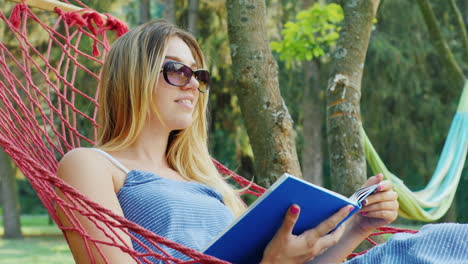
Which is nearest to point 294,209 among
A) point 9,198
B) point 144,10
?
point 144,10

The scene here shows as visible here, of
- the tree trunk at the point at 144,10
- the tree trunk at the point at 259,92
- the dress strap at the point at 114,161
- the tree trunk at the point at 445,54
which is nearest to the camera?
the dress strap at the point at 114,161

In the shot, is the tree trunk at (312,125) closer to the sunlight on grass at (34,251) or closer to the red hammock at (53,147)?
the sunlight on grass at (34,251)

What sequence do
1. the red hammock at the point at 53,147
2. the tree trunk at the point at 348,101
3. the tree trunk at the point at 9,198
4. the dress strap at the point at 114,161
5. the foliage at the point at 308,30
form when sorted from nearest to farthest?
1. the red hammock at the point at 53,147
2. the dress strap at the point at 114,161
3. the tree trunk at the point at 348,101
4. the foliage at the point at 308,30
5. the tree trunk at the point at 9,198

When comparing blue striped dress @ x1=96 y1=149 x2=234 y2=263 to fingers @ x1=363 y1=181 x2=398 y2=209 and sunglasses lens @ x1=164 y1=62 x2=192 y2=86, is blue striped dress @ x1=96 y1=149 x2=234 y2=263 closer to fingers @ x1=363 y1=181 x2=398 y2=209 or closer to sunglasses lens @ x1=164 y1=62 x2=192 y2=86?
sunglasses lens @ x1=164 y1=62 x2=192 y2=86

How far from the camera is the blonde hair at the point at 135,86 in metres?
1.71

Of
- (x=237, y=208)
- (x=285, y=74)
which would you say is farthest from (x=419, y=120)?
(x=237, y=208)

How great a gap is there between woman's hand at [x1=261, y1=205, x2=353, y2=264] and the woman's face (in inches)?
22.1

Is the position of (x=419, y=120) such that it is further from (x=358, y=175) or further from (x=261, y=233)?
(x=261, y=233)

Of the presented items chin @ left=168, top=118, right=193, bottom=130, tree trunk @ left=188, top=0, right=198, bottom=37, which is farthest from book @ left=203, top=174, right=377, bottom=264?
tree trunk @ left=188, top=0, right=198, bottom=37

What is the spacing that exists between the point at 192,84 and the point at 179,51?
10cm

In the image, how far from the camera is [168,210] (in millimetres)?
1594

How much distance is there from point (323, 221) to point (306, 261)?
90mm

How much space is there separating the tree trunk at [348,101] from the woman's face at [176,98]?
1097mm

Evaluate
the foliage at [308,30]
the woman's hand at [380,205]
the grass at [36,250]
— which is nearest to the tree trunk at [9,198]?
the grass at [36,250]
